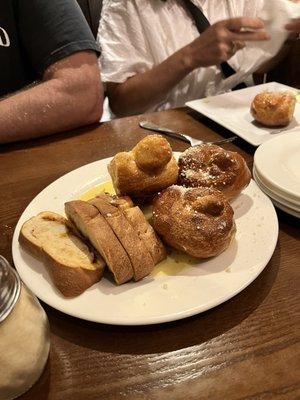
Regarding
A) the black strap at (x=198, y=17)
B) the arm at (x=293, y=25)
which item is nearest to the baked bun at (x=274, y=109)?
the arm at (x=293, y=25)

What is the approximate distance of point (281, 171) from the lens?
94 centimetres

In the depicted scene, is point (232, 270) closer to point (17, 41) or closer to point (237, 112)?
point (237, 112)

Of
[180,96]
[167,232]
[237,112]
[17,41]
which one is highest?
[17,41]

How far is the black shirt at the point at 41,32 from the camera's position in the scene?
142 cm

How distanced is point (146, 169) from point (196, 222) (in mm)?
164

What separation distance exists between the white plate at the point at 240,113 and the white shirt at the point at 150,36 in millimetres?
457

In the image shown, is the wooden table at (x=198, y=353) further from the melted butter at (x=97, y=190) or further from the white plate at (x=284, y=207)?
the melted butter at (x=97, y=190)

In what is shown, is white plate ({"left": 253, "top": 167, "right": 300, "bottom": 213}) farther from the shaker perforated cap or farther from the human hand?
the human hand

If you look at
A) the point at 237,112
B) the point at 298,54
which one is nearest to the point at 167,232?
the point at 237,112

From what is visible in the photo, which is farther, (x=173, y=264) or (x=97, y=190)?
(x=97, y=190)

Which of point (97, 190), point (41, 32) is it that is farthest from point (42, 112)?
point (97, 190)

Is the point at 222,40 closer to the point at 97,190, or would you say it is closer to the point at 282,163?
the point at 282,163

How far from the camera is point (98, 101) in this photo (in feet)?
4.87

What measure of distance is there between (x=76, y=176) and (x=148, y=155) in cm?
28
